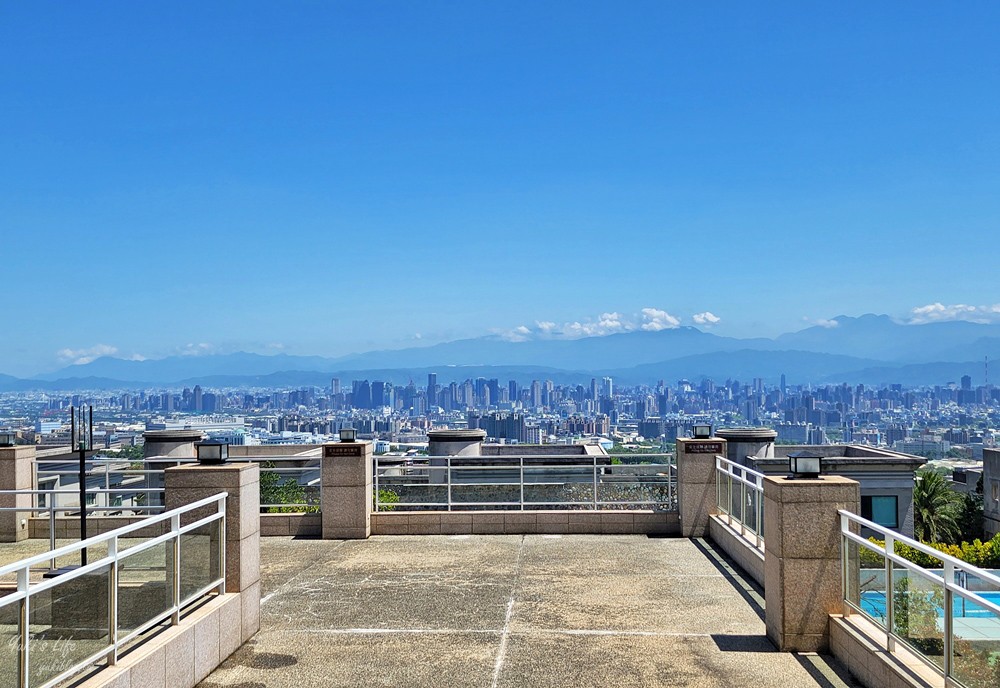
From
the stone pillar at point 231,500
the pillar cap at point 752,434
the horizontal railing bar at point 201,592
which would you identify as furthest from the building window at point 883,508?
the horizontal railing bar at point 201,592

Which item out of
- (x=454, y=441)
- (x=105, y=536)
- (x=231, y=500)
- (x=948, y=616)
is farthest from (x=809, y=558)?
(x=454, y=441)

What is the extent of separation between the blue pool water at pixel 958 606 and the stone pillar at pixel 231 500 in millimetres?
5131

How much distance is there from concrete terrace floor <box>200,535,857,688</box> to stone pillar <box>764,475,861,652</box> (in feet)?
0.79

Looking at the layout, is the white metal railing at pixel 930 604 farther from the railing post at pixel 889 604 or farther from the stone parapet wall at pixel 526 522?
the stone parapet wall at pixel 526 522

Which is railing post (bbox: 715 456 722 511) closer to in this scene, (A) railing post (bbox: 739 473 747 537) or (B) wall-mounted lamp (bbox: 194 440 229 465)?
(A) railing post (bbox: 739 473 747 537)

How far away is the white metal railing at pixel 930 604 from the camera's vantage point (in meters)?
4.80

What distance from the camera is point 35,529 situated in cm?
1401

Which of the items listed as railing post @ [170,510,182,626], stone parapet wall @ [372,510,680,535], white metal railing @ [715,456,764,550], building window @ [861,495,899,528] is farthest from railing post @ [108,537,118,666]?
building window @ [861,495,899,528]

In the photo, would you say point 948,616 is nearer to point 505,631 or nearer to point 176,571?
point 505,631

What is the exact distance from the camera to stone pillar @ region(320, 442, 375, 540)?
13.6 metres

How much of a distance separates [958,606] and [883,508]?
117 ft

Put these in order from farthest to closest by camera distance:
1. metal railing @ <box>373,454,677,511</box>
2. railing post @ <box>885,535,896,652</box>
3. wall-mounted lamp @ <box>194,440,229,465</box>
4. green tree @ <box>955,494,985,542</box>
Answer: green tree @ <box>955,494,985,542</box> < metal railing @ <box>373,454,677,511</box> < wall-mounted lamp @ <box>194,440,229,465</box> < railing post @ <box>885,535,896,652</box>

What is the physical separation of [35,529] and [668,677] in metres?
11.4

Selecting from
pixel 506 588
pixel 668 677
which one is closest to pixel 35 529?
pixel 506 588
